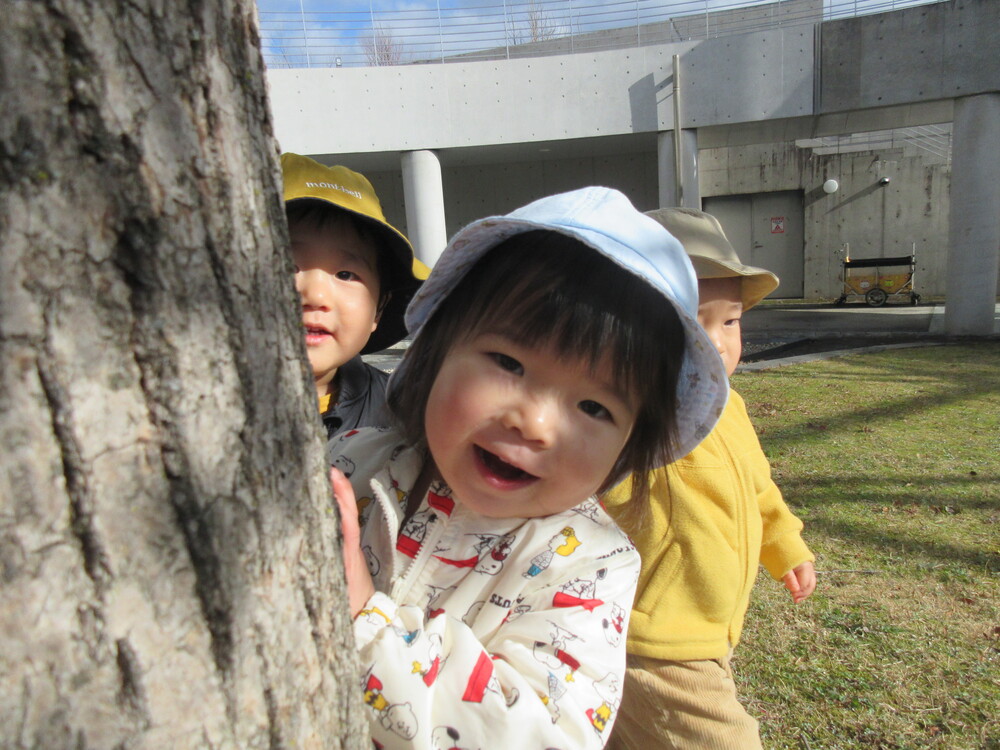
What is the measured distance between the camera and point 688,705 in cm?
→ 147

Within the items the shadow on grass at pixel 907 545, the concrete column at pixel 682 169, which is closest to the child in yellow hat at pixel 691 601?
the shadow on grass at pixel 907 545

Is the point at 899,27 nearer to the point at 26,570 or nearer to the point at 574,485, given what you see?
the point at 574,485

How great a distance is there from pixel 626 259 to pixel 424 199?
9277 millimetres

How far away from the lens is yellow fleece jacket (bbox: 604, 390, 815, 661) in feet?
4.84

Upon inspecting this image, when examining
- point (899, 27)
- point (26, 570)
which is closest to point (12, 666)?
point (26, 570)

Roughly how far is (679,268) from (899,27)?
9.93 metres

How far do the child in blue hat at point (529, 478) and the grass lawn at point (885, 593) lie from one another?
4.27ft

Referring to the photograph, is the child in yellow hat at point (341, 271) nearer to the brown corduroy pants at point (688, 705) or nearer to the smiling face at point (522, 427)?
the smiling face at point (522, 427)

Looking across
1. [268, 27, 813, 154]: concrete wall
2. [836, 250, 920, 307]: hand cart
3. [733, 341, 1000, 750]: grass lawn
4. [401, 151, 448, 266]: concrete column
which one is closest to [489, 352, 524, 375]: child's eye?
[733, 341, 1000, 750]: grass lawn

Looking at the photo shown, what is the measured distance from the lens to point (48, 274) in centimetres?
44

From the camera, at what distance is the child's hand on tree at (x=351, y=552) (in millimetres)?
952

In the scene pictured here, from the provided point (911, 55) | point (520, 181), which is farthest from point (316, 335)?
point (520, 181)

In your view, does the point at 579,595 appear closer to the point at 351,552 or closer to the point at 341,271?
the point at 351,552

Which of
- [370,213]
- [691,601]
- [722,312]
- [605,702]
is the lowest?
[691,601]
